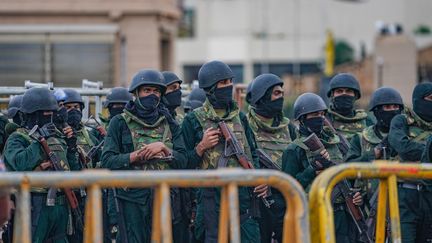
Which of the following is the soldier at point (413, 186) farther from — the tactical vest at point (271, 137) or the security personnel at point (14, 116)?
the security personnel at point (14, 116)

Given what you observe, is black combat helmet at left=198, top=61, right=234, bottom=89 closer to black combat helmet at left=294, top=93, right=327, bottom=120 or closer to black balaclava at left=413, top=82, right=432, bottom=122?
black combat helmet at left=294, top=93, right=327, bottom=120

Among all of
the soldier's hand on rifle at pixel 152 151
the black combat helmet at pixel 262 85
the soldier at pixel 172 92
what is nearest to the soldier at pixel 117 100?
the soldier at pixel 172 92

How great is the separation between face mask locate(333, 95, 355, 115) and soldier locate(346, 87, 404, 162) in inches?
27.8

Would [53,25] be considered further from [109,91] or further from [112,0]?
[109,91]

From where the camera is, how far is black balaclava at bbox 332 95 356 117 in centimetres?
1198

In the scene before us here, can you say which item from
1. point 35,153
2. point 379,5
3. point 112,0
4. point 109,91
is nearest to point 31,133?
point 35,153

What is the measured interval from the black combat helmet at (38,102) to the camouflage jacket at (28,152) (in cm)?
18

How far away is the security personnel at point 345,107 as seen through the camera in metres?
12.0

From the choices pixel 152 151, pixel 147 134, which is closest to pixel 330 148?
pixel 147 134

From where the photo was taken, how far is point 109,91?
12781 millimetres

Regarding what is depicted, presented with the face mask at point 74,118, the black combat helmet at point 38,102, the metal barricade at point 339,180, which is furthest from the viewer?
the face mask at point 74,118

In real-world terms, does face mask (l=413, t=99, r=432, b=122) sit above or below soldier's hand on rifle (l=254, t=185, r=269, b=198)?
above

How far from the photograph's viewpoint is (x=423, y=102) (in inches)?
404

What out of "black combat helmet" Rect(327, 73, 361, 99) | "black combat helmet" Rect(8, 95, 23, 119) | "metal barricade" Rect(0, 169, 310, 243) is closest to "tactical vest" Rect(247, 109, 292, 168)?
"black combat helmet" Rect(327, 73, 361, 99)
